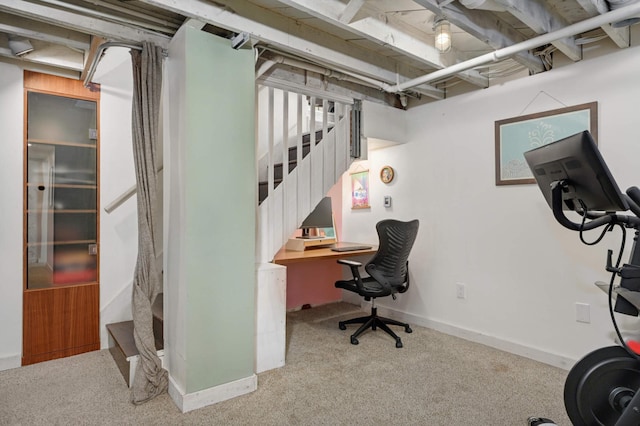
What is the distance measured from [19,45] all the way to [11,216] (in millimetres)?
1156

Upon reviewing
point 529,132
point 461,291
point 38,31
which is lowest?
point 461,291

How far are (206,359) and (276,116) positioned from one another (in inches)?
121

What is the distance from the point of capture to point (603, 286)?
1678 millimetres

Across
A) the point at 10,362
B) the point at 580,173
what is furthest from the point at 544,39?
the point at 10,362

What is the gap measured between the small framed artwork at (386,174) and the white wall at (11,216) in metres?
3.09

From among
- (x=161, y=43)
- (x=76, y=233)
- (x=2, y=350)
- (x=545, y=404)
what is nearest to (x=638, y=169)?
(x=545, y=404)

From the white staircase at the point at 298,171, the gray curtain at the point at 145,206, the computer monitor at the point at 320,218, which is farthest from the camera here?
the computer monitor at the point at 320,218

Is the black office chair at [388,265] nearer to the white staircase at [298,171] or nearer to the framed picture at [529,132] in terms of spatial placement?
the white staircase at [298,171]

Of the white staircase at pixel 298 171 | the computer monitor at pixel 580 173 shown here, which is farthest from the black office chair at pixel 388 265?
the computer monitor at pixel 580 173

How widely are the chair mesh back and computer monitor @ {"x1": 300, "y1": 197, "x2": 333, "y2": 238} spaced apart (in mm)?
864

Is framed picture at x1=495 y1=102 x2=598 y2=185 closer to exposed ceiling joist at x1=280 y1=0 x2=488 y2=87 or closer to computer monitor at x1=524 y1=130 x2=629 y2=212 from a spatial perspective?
exposed ceiling joist at x1=280 y1=0 x2=488 y2=87

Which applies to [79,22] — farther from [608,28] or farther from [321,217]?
[608,28]

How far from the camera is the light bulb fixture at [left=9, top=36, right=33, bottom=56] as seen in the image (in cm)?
230

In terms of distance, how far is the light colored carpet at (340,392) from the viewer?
191 cm
